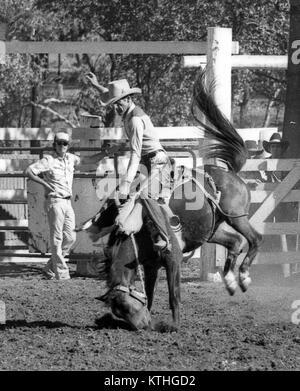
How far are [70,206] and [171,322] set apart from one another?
12.0ft

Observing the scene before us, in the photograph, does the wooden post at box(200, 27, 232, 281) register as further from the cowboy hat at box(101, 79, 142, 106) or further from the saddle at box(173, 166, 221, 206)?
the cowboy hat at box(101, 79, 142, 106)

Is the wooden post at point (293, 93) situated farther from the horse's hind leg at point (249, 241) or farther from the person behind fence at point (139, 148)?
the person behind fence at point (139, 148)

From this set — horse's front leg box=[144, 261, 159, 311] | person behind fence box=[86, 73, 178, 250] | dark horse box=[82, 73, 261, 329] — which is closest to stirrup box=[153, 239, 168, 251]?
person behind fence box=[86, 73, 178, 250]

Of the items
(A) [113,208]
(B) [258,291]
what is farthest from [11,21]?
(A) [113,208]

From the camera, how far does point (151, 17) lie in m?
19.0

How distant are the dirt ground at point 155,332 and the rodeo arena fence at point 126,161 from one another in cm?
62

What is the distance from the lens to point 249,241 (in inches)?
357

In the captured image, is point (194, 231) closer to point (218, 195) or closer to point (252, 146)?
point (218, 195)

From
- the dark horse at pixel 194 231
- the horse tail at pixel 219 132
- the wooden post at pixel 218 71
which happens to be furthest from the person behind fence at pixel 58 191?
the horse tail at pixel 219 132

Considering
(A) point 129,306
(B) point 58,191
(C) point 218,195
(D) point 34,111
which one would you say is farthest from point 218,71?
(D) point 34,111

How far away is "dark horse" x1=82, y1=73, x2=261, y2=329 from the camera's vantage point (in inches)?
308

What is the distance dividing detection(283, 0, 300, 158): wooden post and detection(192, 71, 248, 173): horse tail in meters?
3.56

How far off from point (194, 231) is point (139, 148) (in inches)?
46.5
